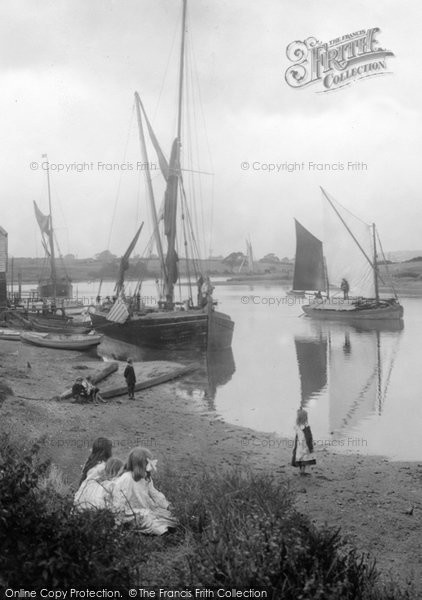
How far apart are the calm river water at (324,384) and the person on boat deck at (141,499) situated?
321 inches

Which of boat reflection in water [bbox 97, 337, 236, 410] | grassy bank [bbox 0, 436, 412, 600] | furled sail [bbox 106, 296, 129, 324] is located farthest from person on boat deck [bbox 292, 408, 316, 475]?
furled sail [bbox 106, 296, 129, 324]

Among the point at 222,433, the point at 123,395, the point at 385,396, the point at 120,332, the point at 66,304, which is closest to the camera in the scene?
the point at 222,433

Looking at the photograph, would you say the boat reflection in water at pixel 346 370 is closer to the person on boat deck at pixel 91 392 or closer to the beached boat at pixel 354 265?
the beached boat at pixel 354 265

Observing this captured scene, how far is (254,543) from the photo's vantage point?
4953 mm

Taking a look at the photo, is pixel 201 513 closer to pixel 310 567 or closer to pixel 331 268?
pixel 310 567

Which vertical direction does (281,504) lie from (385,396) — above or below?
above

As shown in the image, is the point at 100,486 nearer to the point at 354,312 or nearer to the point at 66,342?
the point at 66,342

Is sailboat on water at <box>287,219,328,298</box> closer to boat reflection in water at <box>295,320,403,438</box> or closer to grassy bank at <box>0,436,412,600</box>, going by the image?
boat reflection in water at <box>295,320,403,438</box>

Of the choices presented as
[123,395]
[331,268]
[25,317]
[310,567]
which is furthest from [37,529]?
[331,268]

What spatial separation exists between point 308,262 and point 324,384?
121 ft

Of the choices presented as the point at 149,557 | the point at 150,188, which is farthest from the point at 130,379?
the point at 150,188

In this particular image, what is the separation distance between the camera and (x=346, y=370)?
28.2 m

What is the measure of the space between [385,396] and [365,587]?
17.4 meters

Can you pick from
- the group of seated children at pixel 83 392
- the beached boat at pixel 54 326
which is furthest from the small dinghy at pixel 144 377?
the beached boat at pixel 54 326
